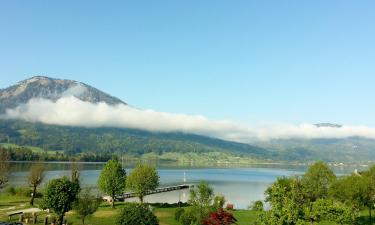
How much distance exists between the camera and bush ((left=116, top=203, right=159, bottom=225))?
42438 mm

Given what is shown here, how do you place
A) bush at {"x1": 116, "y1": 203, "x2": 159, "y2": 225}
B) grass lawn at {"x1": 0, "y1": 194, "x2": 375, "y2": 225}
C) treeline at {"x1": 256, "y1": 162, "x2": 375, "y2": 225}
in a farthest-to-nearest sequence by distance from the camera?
grass lawn at {"x1": 0, "y1": 194, "x2": 375, "y2": 225}
bush at {"x1": 116, "y1": 203, "x2": 159, "y2": 225}
treeline at {"x1": 256, "y1": 162, "x2": 375, "y2": 225}

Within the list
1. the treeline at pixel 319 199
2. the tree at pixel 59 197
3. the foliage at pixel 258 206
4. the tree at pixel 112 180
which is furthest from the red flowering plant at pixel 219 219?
the tree at pixel 112 180

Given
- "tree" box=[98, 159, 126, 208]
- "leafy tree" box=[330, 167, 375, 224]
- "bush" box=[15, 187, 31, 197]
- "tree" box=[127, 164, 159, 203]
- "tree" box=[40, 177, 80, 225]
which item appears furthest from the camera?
"bush" box=[15, 187, 31, 197]

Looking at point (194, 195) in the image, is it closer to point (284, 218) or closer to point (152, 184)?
point (152, 184)

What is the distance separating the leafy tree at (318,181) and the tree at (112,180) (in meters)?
45.8

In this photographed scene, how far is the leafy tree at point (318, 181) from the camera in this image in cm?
8856

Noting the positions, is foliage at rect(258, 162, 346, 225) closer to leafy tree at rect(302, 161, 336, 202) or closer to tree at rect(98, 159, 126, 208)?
leafy tree at rect(302, 161, 336, 202)

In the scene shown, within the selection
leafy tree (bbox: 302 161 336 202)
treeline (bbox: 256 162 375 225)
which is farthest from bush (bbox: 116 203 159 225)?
leafy tree (bbox: 302 161 336 202)

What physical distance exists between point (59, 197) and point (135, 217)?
73.2 ft

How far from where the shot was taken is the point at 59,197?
2327 inches

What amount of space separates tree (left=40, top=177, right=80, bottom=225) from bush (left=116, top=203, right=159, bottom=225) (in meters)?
19.3

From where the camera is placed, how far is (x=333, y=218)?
178 feet

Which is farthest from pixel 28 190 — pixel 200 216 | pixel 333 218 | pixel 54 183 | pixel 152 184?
pixel 333 218

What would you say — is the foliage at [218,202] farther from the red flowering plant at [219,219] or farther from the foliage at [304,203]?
the red flowering plant at [219,219]
